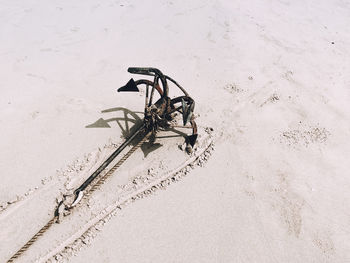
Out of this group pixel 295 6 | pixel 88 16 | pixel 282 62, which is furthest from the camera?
pixel 295 6

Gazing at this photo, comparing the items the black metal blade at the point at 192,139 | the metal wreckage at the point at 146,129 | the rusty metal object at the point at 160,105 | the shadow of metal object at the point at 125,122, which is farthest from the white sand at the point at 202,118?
the rusty metal object at the point at 160,105

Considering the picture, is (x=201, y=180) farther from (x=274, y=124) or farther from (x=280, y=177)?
(x=274, y=124)

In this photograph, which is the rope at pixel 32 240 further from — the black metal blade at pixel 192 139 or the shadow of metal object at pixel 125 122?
the black metal blade at pixel 192 139

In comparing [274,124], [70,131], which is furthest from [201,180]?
[70,131]

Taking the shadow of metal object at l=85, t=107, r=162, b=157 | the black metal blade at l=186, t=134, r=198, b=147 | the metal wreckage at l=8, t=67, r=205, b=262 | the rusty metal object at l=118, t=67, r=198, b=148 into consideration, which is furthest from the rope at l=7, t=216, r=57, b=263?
the black metal blade at l=186, t=134, r=198, b=147

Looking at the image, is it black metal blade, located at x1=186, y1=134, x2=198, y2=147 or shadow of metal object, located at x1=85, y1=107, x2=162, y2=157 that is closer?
black metal blade, located at x1=186, y1=134, x2=198, y2=147

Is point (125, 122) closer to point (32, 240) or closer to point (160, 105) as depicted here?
point (160, 105)

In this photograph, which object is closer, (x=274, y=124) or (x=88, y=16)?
(x=274, y=124)

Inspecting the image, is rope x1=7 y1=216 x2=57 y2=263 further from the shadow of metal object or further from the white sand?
the shadow of metal object

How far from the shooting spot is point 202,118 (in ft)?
12.2

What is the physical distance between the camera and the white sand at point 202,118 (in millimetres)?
2537

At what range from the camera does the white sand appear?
2537 millimetres

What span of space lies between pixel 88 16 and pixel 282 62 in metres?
4.92

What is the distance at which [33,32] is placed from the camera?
210 inches
